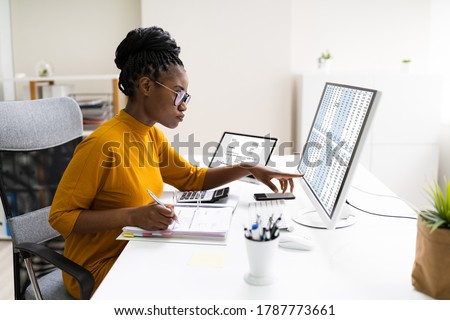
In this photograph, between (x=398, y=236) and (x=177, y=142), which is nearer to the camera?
(x=398, y=236)

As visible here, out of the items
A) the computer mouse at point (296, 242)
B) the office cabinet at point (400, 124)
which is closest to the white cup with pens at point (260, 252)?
the computer mouse at point (296, 242)

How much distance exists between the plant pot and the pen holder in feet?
1.05

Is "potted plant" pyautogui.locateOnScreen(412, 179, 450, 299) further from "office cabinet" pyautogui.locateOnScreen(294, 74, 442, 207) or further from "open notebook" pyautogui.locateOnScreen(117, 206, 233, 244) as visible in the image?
"office cabinet" pyautogui.locateOnScreen(294, 74, 442, 207)

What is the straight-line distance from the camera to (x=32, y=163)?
5.22 feet

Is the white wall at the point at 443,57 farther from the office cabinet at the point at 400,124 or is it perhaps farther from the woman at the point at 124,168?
the woman at the point at 124,168

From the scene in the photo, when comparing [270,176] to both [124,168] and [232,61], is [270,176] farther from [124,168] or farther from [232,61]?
[232,61]

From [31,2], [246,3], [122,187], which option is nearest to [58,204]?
[122,187]

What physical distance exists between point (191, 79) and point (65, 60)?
1.04m

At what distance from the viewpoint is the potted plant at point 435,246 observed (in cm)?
92

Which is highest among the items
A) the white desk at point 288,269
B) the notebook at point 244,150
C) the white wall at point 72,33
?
the white wall at point 72,33

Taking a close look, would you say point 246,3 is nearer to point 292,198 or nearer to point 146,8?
point 146,8

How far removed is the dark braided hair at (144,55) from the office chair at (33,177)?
0.36 metres

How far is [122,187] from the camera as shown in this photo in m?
1.40

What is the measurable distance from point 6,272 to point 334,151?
7.33ft
